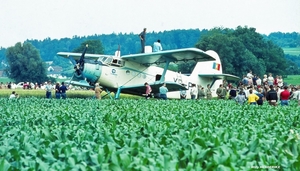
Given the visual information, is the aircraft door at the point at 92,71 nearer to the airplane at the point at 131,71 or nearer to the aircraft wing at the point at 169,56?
the airplane at the point at 131,71

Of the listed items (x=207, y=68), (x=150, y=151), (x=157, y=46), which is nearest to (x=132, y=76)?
(x=157, y=46)

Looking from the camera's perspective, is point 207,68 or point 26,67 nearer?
point 207,68

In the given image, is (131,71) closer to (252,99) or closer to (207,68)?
(207,68)

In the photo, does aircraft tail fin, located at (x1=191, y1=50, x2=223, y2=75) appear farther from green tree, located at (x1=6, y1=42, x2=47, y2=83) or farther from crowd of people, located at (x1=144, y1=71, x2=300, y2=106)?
green tree, located at (x1=6, y1=42, x2=47, y2=83)

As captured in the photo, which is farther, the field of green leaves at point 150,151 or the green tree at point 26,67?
the green tree at point 26,67

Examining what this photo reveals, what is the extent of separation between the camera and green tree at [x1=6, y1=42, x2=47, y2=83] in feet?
503

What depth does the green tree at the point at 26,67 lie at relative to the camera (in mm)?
153250

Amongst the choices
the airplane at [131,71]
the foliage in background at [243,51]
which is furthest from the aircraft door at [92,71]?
the foliage in background at [243,51]

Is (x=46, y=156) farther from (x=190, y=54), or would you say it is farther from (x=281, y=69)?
(x=281, y=69)

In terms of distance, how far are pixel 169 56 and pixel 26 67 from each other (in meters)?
115

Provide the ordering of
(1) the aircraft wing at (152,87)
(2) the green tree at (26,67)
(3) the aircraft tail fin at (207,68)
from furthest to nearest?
(2) the green tree at (26,67), (3) the aircraft tail fin at (207,68), (1) the aircraft wing at (152,87)

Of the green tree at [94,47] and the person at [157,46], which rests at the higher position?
the green tree at [94,47]

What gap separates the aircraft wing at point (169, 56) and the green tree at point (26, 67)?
110 metres

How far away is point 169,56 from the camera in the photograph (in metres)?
43.7
